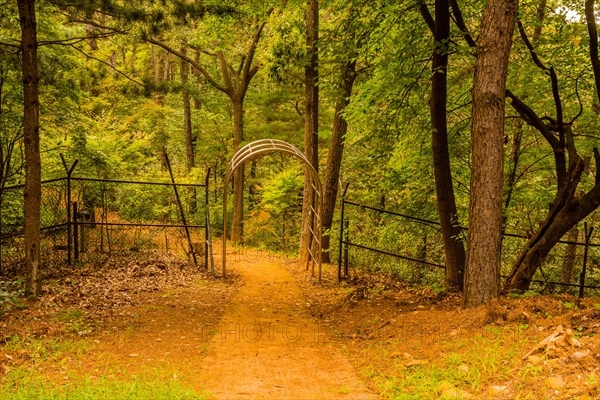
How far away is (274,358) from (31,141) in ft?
15.0

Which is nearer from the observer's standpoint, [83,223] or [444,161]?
[444,161]

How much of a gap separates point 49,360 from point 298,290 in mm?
5066

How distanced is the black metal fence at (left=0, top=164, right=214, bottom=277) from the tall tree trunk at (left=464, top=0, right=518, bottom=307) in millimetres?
5725

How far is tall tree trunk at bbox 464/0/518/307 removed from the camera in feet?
15.2

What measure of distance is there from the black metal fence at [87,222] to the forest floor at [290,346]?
1601 millimetres

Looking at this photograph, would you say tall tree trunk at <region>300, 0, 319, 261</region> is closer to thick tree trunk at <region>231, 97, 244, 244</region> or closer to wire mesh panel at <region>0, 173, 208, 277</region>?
wire mesh panel at <region>0, 173, 208, 277</region>

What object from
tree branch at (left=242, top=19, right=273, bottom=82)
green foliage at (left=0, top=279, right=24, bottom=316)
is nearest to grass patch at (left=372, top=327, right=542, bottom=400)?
green foliage at (left=0, top=279, right=24, bottom=316)

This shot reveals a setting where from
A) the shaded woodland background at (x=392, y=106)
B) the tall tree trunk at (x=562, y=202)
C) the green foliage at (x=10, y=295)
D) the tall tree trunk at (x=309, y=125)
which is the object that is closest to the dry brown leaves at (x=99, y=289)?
the green foliage at (x=10, y=295)

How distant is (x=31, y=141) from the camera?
243 inches

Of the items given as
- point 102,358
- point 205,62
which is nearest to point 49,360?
point 102,358

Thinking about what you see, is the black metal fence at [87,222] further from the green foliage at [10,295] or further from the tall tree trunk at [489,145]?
the tall tree trunk at [489,145]

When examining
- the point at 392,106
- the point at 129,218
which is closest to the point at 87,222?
the point at 129,218

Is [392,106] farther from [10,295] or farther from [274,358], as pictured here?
[10,295]

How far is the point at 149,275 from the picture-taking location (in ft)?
28.1
